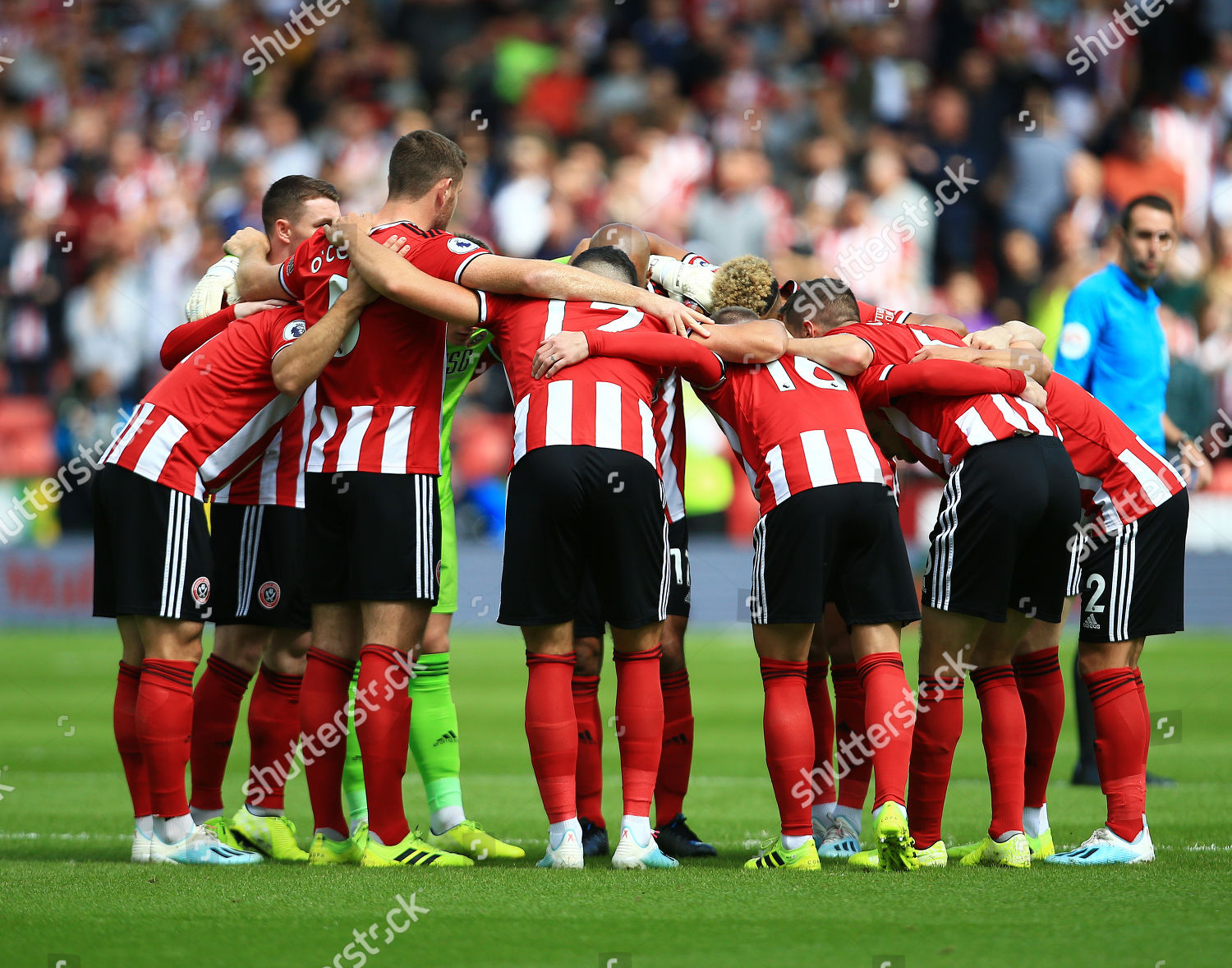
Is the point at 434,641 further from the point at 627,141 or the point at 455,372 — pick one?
the point at 627,141

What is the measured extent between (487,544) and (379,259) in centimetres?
947

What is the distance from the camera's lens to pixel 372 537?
476cm

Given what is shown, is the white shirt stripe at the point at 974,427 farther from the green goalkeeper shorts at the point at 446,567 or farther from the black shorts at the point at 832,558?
the green goalkeeper shorts at the point at 446,567

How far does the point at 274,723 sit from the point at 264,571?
0.58 metres

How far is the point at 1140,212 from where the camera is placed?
673 cm

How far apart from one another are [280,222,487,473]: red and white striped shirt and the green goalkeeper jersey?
49cm

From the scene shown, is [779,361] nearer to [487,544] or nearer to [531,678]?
[531,678]

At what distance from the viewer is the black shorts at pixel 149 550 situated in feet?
16.3

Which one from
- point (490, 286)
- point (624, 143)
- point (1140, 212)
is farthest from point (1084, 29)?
point (490, 286)

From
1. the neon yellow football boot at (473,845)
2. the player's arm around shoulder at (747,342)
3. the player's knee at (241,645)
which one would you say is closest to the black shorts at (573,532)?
the player's arm around shoulder at (747,342)
